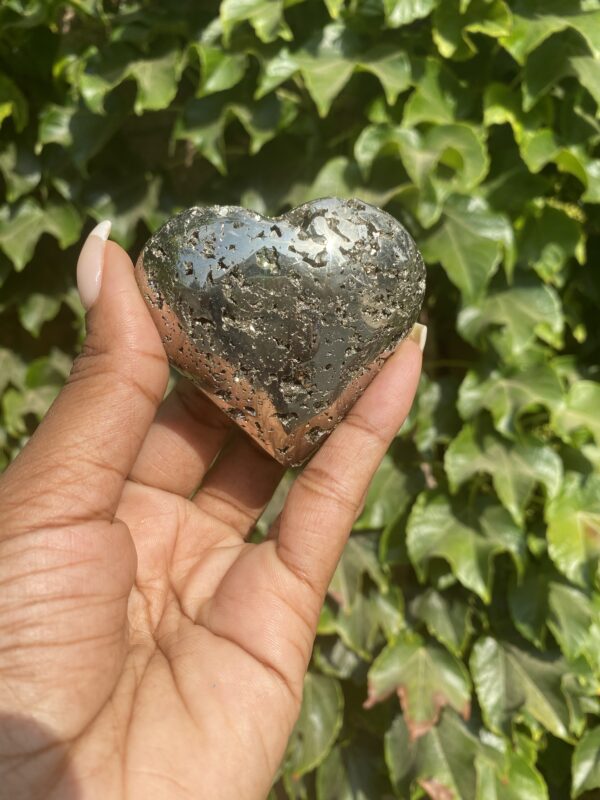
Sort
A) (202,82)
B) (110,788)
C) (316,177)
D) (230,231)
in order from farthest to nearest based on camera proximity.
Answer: (316,177), (202,82), (230,231), (110,788)

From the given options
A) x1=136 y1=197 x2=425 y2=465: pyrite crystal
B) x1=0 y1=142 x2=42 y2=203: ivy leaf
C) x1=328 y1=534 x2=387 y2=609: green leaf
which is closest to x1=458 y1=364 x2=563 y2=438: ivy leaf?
x1=328 y1=534 x2=387 y2=609: green leaf

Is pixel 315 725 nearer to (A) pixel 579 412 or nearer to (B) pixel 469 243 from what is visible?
(A) pixel 579 412

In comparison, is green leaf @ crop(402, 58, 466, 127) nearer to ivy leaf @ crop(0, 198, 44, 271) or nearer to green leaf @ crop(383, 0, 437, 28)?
green leaf @ crop(383, 0, 437, 28)

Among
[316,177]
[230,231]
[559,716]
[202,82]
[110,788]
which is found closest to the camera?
[110,788]

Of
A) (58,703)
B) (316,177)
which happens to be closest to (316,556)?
(58,703)

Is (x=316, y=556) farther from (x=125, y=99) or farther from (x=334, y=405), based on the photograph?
(x=125, y=99)

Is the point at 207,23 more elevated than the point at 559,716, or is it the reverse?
the point at 207,23
